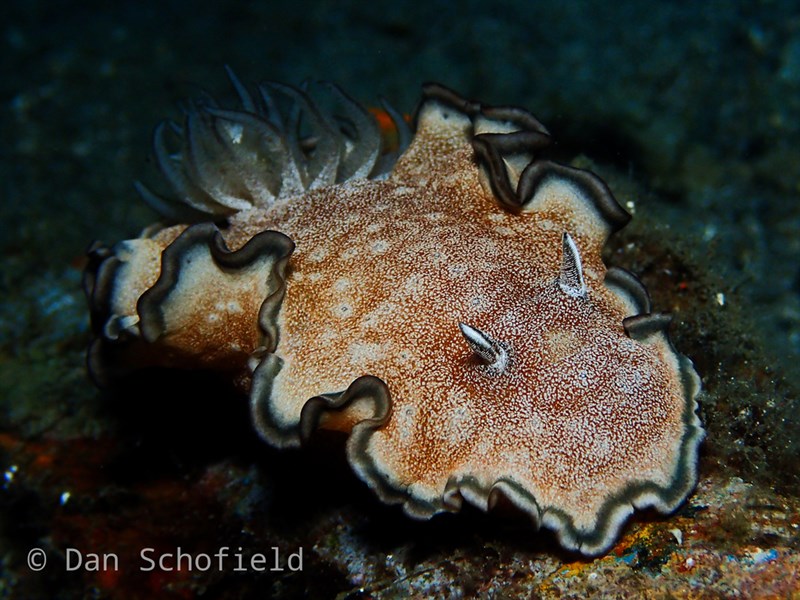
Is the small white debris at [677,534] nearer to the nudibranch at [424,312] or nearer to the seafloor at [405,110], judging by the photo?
the seafloor at [405,110]

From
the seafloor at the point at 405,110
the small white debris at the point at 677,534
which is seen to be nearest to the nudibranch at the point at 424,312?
the small white debris at the point at 677,534

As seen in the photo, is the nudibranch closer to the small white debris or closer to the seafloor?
the small white debris

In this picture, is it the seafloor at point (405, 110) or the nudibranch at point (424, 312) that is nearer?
the nudibranch at point (424, 312)

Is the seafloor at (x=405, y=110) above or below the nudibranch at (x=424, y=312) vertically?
below

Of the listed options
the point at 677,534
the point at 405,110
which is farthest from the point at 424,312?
the point at 405,110

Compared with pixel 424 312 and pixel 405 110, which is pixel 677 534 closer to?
pixel 424 312
